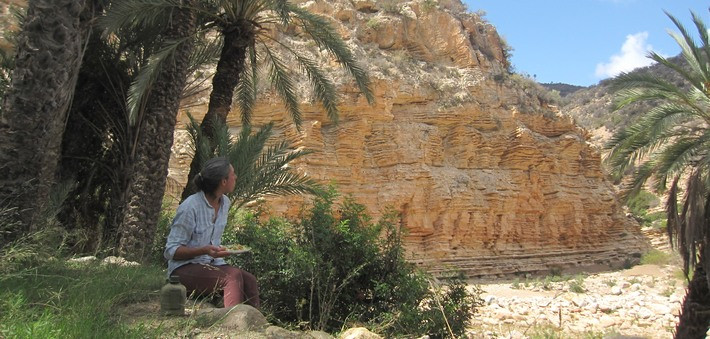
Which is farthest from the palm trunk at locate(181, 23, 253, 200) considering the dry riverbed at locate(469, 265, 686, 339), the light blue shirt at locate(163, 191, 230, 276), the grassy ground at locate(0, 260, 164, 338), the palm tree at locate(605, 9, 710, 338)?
the dry riverbed at locate(469, 265, 686, 339)

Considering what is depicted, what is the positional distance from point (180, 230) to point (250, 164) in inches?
217

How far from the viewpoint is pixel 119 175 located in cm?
980

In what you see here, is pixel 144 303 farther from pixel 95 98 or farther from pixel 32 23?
pixel 95 98

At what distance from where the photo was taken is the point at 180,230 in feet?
13.3

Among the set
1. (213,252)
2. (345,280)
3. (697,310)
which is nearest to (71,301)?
(213,252)

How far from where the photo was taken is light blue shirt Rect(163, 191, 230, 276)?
13.3 feet

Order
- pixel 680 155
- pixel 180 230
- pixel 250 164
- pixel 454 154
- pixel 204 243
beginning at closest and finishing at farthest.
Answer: pixel 180 230
pixel 204 243
pixel 250 164
pixel 680 155
pixel 454 154

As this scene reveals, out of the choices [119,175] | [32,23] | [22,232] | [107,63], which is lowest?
[22,232]

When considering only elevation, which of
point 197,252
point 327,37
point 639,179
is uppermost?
point 327,37

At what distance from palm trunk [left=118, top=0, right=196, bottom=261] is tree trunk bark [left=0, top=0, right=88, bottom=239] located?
7.35 ft

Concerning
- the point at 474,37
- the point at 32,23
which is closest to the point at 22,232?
the point at 32,23

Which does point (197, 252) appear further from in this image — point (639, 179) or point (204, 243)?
point (639, 179)

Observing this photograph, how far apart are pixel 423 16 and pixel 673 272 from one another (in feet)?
55.1

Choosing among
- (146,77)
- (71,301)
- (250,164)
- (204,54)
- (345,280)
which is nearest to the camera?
(71,301)
